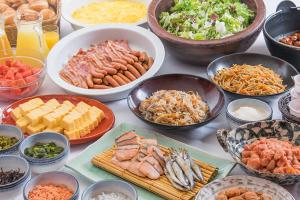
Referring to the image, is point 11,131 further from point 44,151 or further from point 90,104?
point 90,104

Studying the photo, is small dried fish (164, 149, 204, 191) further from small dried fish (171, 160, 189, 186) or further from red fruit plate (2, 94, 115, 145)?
red fruit plate (2, 94, 115, 145)

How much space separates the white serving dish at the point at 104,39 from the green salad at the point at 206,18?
14 centimetres

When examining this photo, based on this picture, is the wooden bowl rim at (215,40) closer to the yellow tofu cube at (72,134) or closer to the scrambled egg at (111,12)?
the scrambled egg at (111,12)

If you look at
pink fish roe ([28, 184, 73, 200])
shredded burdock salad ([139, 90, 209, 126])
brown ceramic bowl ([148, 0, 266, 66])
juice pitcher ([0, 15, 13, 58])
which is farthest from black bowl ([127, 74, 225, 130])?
juice pitcher ([0, 15, 13, 58])

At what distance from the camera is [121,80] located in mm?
2656

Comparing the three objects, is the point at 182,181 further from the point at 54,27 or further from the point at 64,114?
the point at 54,27

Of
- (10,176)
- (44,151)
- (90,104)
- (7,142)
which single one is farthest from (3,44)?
(10,176)

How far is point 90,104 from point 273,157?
3.18 feet

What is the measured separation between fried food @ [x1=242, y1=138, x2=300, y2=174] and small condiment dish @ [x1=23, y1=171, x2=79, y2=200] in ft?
2.10

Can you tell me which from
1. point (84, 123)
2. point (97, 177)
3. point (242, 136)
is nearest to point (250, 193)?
point (242, 136)

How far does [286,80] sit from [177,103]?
579 mm

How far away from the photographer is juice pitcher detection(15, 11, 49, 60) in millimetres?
2822

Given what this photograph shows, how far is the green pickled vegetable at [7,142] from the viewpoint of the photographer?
2225mm

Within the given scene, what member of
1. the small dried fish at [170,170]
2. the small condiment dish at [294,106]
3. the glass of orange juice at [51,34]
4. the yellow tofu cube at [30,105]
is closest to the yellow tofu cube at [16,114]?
the yellow tofu cube at [30,105]
